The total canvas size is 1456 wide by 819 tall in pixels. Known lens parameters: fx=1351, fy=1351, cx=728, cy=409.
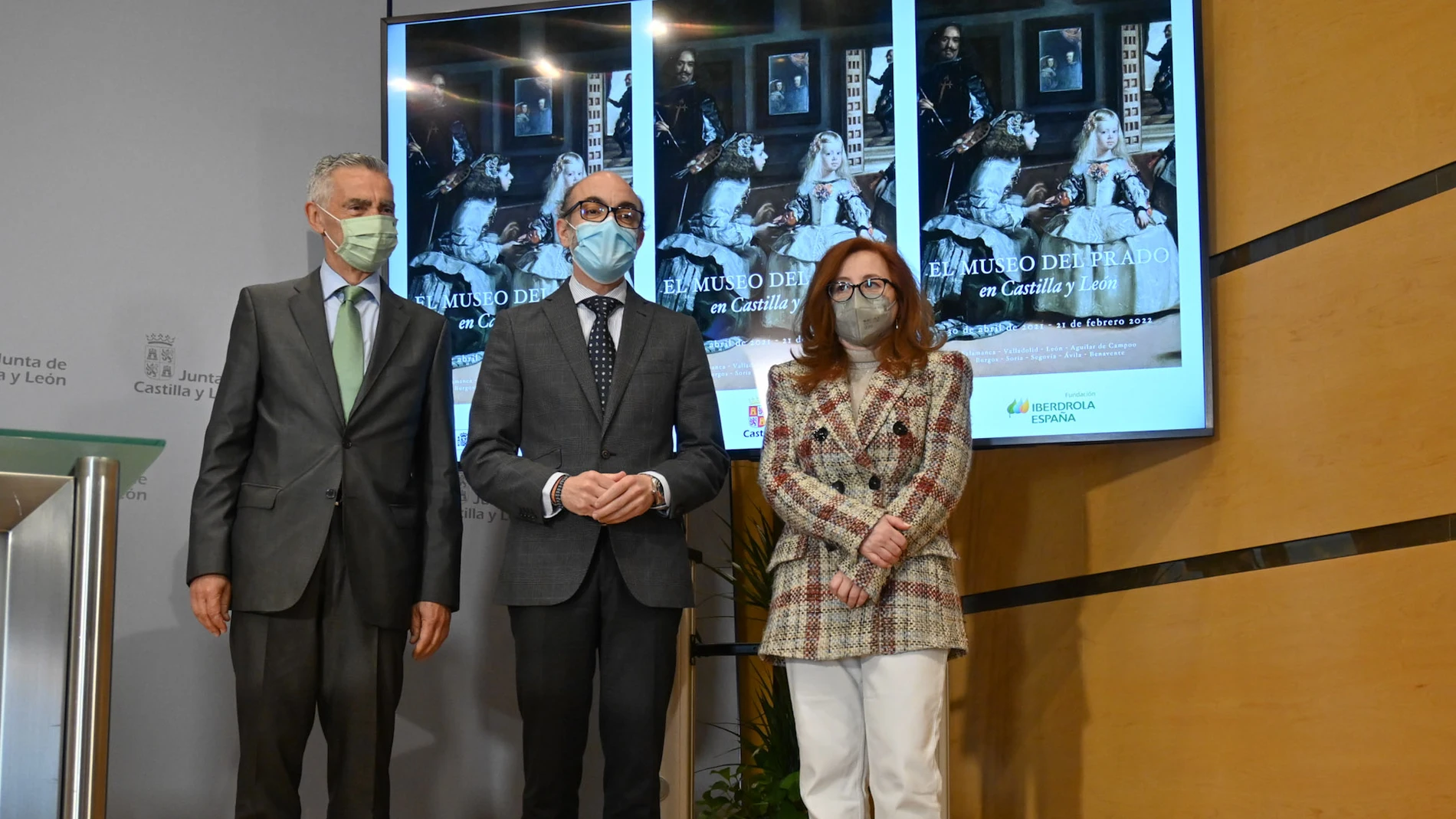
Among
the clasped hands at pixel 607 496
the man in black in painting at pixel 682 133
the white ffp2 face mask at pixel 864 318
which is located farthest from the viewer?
the man in black in painting at pixel 682 133

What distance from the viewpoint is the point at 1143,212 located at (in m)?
3.31

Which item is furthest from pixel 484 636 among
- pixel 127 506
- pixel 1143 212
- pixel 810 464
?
pixel 1143 212

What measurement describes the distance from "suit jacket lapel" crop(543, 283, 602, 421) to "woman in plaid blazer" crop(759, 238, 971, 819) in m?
0.40

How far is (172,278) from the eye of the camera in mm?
3816

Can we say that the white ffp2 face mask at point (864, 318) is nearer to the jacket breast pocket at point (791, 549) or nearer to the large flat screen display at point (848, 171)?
the large flat screen display at point (848, 171)

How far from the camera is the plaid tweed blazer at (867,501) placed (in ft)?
8.85

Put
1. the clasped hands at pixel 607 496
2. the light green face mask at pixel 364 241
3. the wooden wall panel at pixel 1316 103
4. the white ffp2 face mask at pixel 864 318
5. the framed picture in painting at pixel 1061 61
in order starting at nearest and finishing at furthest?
the wooden wall panel at pixel 1316 103
the clasped hands at pixel 607 496
the white ffp2 face mask at pixel 864 318
the light green face mask at pixel 364 241
the framed picture in painting at pixel 1061 61

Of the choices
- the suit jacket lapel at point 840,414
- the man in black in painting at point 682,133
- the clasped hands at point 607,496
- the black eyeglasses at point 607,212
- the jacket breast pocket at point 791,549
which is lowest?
the jacket breast pocket at point 791,549

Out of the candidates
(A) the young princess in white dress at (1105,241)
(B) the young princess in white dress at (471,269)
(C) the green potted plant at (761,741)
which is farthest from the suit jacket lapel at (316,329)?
(A) the young princess in white dress at (1105,241)

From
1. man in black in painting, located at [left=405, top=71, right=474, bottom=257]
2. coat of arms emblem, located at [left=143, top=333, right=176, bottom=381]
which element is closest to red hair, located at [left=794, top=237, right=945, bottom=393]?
man in black in painting, located at [left=405, top=71, right=474, bottom=257]

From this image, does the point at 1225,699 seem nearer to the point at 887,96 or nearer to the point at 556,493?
the point at 556,493

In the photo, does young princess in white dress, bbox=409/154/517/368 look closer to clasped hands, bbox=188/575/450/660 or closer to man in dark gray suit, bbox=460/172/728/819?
man in dark gray suit, bbox=460/172/728/819

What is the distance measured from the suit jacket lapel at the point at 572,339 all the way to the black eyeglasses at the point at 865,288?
57 cm

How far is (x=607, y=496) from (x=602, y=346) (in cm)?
43
